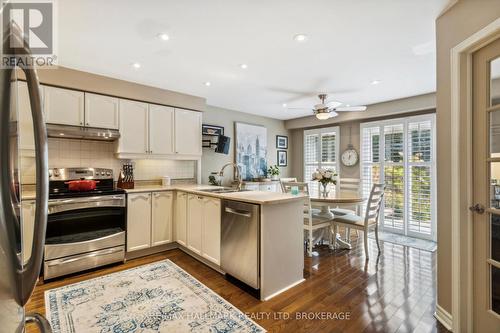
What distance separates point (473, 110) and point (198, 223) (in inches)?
114

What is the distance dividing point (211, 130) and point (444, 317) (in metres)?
4.20

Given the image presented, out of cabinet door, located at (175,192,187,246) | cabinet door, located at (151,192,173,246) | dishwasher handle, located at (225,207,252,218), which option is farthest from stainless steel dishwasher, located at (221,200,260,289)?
cabinet door, located at (151,192,173,246)

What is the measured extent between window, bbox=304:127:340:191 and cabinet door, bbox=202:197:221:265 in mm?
3661

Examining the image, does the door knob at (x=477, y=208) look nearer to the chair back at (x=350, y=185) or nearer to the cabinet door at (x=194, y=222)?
the chair back at (x=350, y=185)

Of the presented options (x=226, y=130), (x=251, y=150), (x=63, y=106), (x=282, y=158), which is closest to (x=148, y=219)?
(x=63, y=106)

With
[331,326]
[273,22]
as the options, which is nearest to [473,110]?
[273,22]

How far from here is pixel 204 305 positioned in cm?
216

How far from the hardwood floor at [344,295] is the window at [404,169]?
112cm

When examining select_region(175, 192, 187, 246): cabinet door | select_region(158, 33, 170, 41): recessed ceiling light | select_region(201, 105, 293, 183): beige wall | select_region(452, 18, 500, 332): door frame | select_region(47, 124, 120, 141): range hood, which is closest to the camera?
select_region(452, 18, 500, 332): door frame

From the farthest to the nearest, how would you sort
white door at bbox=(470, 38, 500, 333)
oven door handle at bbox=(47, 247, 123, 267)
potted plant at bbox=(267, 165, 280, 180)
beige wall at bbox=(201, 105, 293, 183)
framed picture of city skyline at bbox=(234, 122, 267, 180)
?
potted plant at bbox=(267, 165, 280, 180)
framed picture of city skyline at bbox=(234, 122, 267, 180)
beige wall at bbox=(201, 105, 293, 183)
oven door handle at bbox=(47, 247, 123, 267)
white door at bbox=(470, 38, 500, 333)

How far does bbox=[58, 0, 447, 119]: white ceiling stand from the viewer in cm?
189

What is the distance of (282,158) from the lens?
637 centimetres

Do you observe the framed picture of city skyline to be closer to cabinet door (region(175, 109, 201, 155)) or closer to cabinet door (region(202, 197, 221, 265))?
cabinet door (region(175, 109, 201, 155))

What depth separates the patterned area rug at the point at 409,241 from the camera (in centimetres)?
369
